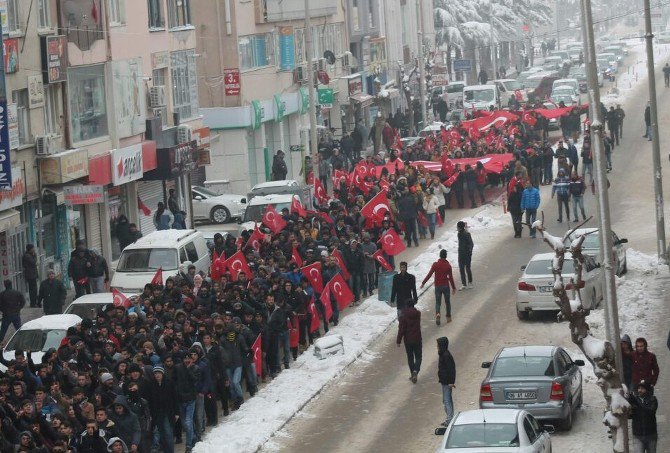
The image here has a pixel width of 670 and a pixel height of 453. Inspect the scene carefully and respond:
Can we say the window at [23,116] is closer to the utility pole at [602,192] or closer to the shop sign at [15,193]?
the shop sign at [15,193]

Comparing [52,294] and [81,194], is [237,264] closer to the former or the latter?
[52,294]

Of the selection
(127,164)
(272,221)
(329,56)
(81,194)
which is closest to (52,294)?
(81,194)

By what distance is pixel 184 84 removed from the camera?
49531 millimetres

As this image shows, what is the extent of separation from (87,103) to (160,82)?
672 cm

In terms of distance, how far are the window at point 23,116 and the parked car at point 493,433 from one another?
19273 millimetres

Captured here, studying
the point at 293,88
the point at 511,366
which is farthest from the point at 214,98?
the point at 511,366

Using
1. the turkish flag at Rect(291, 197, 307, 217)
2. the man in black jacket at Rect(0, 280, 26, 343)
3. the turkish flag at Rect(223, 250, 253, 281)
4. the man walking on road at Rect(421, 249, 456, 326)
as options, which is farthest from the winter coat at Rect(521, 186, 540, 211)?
the man in black jacket at Rect(0, 280, 26, 343)

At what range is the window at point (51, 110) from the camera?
126ft

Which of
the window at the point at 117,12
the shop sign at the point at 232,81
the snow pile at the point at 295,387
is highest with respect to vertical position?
the window at the point at 117,12

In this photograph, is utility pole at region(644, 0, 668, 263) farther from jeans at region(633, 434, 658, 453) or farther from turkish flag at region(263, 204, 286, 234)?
jeans at region(633, 434, 658, 453)

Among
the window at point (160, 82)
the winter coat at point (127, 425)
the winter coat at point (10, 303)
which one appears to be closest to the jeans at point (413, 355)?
the winter coat at point (127, 425)

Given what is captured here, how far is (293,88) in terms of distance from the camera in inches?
2457

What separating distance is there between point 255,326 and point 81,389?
5.80m

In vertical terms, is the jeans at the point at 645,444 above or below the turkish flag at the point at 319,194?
below
